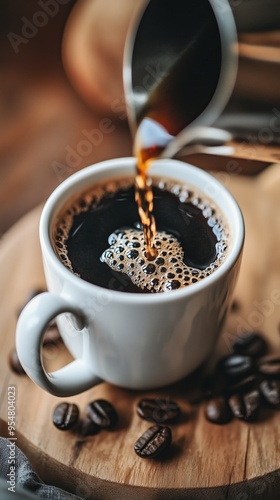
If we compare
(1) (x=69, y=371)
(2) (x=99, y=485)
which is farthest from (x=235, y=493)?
(1) (x=69, y=371)

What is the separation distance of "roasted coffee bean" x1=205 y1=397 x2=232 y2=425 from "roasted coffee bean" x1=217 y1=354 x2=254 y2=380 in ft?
0.21

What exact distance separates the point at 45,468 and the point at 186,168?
23.7 inches

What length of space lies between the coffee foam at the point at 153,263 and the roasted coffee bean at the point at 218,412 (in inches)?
9.0

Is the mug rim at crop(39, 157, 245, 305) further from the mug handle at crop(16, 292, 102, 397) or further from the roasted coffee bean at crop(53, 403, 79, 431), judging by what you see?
the roasted coffee bean at crop(53, 403, 79, 431)

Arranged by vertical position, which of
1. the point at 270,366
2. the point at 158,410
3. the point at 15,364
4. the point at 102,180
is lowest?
the point at 270,366

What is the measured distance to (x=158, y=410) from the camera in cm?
115

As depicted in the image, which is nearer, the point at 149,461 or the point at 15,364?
the point at 149,461

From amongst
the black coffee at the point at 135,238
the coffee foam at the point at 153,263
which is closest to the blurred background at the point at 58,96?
the black coffee at the point at 135,238

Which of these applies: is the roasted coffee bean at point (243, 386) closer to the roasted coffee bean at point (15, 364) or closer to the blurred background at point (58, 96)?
the roasted coffee bean at point (15, 364)

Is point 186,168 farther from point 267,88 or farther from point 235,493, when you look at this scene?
point 235,493

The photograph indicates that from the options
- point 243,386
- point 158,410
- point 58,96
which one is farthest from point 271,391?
point 58,96

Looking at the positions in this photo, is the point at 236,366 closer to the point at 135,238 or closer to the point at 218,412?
the point at 218,412

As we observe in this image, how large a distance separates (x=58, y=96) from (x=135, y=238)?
100 centimetres

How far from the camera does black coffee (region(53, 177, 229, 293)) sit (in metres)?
1.11
